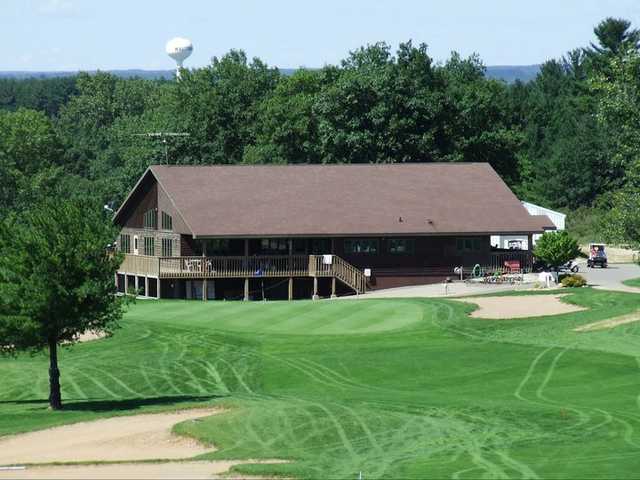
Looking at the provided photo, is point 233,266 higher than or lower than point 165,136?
lower

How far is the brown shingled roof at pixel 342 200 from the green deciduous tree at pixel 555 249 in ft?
8.36

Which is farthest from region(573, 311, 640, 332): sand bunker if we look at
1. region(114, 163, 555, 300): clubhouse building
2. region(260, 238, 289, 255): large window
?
region(260, 238, 289, 255): large window

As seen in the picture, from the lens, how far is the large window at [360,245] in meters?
81.4

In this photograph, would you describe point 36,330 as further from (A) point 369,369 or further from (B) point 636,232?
(B) point 636,232

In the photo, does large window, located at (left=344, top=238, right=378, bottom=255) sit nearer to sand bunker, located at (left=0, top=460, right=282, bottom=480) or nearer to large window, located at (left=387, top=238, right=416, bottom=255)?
large window, located at (left=387, top=238, right=416, bottom=255)

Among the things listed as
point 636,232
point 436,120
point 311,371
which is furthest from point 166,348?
point 436,120

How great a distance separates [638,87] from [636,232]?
24.8 ft

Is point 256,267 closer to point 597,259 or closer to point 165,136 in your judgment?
point 597,259

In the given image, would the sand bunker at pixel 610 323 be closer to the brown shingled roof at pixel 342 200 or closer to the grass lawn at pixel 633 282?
the grass lawn at pixel 633 282

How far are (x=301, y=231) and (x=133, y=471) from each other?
46.4 meters

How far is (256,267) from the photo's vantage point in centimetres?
7919

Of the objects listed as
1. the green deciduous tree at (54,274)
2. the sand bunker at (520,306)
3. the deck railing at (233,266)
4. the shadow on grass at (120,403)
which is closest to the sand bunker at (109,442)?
the shadow on grass at (120,403)

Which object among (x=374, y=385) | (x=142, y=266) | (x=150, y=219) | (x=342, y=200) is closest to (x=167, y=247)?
(x=142, y=266)

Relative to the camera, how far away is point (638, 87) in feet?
214
